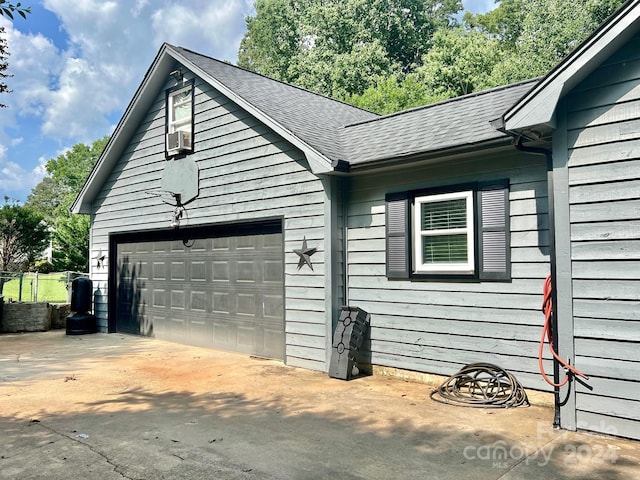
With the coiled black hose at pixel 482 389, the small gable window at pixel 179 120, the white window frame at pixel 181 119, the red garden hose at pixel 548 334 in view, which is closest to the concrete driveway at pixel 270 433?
the coiled black hose at pixel 482 389

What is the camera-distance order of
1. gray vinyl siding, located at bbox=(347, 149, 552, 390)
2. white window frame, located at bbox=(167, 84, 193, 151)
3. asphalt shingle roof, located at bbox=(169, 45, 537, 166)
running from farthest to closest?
white window frame, located at bbox=(167, 84, 193, 151), asphalt shingle roof, located at bbox=(169, 45, 537, 166), gray vinyl siding, located at bbox=(347, 149, 552, 390)

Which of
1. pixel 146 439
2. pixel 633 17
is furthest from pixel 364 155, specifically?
pixel 146 439

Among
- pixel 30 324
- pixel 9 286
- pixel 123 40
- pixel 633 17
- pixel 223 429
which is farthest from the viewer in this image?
pixel 123 40

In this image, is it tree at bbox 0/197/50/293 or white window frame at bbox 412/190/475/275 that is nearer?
white window frame at bbox 412/190/475/275

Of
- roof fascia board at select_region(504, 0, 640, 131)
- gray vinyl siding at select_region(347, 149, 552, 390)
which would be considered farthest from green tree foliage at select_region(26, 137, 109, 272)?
roof fascia board at select_region(504, 0, 640, 131)

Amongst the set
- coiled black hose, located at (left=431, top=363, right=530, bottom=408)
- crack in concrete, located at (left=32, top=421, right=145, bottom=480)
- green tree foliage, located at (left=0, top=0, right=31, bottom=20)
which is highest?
green tree foliage, located at (left=0, top=0, right=31, bottom=20)

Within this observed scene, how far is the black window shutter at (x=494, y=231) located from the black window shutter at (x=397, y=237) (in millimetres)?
976

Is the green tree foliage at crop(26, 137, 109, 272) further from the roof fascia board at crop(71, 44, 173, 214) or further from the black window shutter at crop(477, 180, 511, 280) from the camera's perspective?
the black window shutter at crop(477, 180, 511, 280)

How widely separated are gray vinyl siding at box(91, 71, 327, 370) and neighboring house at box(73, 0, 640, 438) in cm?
3

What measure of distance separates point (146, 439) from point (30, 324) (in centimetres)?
940

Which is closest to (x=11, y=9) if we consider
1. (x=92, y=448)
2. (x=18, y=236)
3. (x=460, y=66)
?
(x=92, y=448)

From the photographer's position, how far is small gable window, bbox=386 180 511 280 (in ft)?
17.8

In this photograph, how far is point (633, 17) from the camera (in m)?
3.82

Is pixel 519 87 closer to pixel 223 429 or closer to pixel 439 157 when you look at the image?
pixel 439 157
